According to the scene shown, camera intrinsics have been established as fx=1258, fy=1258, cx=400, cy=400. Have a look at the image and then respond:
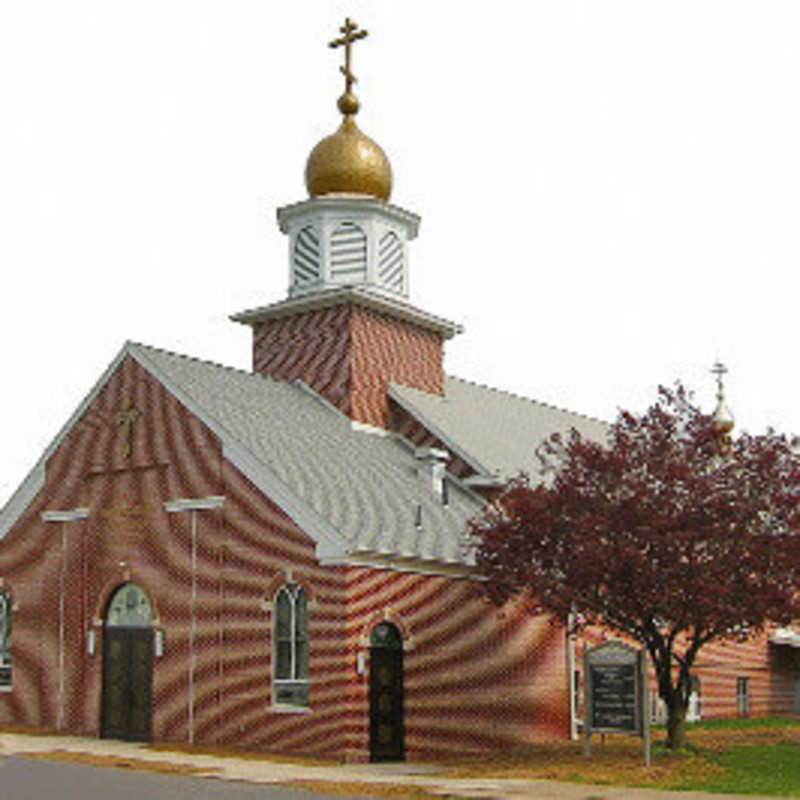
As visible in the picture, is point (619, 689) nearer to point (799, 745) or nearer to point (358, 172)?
point (799, 745)

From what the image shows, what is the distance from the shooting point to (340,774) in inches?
865

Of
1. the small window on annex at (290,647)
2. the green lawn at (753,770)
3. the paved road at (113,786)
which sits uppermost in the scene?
the small window on annex at (290,647)

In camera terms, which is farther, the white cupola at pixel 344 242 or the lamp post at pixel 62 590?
the white cupola at pixel 344 242

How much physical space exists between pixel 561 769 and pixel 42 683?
44.7 ft

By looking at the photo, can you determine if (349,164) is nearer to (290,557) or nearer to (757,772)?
(290,557)

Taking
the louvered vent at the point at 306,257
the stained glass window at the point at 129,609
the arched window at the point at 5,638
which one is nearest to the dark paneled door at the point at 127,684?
the stained glass window at the point at 129,609

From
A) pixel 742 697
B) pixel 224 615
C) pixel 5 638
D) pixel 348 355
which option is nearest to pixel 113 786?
pixel 224 615

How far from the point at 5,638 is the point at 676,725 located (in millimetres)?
16527

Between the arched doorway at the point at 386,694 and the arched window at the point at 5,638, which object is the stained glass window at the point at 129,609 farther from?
the arched doorway at the point at 386,694

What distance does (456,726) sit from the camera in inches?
1075

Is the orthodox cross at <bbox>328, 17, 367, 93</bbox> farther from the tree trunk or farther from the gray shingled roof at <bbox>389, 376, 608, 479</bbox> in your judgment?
the tree trunk

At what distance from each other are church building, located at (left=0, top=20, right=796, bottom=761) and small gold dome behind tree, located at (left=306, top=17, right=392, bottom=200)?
0.31 feet

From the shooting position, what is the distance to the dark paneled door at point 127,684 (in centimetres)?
2770

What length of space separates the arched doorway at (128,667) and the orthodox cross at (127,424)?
121 inches
